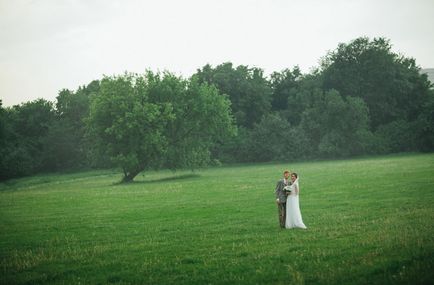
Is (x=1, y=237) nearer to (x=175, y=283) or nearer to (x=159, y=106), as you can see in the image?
(x=175, y=283)

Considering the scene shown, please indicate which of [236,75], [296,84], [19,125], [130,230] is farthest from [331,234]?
[19,125]

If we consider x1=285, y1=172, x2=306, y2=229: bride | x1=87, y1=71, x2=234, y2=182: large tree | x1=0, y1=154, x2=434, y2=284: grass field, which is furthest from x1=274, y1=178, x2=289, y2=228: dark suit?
x1=87, y1=71, x2=234, y2=182: large tree

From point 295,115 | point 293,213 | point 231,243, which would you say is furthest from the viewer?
point 295,115

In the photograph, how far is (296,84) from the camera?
416 feet

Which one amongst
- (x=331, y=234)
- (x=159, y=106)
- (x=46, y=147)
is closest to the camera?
(x=331, y=234)

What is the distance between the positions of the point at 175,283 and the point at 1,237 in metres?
13.2

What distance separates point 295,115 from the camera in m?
116

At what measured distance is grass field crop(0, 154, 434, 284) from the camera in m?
11.8

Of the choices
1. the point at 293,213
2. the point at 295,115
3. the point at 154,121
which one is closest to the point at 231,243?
the point at 293,213

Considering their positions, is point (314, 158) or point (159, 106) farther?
point (314, 158)

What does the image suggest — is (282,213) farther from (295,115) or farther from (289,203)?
(295,115)

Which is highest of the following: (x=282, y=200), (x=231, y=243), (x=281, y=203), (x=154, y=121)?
(x=154, y=121)

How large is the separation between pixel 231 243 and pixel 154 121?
4734cm

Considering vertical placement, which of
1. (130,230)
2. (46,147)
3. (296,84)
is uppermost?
(296,84)
